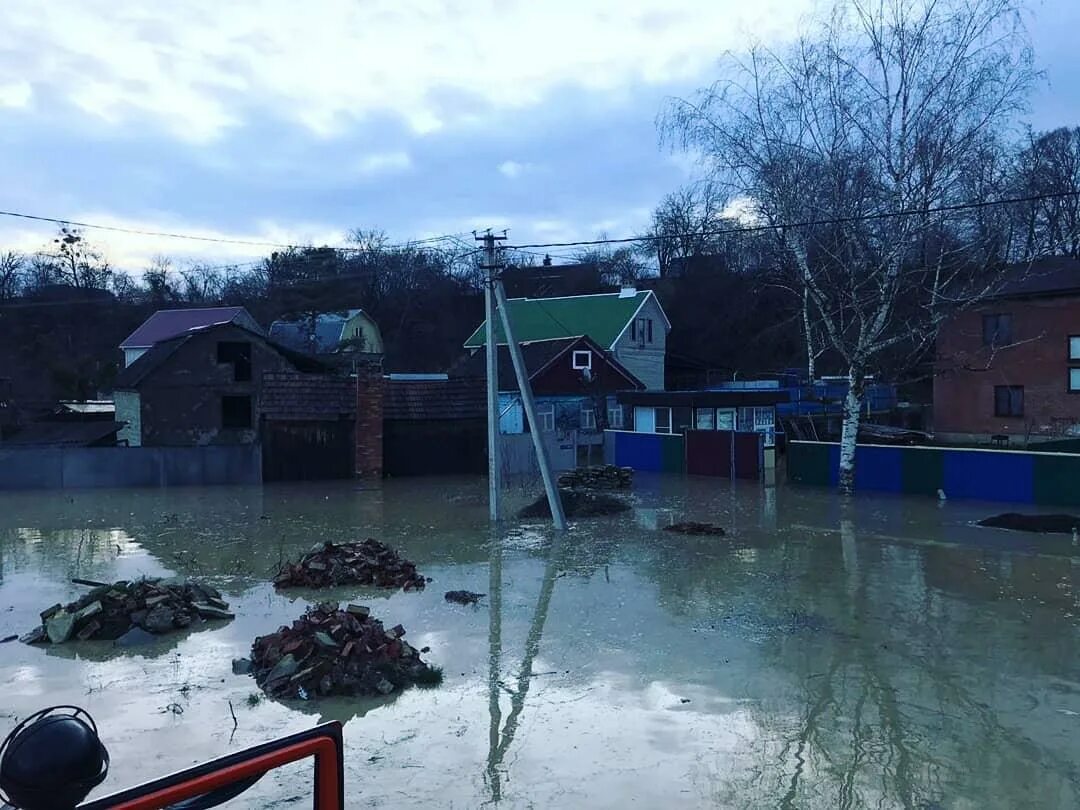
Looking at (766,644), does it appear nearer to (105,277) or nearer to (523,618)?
(523,618)

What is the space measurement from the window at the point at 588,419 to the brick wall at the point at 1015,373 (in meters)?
14.3

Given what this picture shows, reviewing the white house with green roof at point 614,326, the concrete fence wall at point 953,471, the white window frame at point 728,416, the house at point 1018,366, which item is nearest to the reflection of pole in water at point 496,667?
the concrete fence wall at point 953,471

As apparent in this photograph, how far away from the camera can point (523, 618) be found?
34.9 feet

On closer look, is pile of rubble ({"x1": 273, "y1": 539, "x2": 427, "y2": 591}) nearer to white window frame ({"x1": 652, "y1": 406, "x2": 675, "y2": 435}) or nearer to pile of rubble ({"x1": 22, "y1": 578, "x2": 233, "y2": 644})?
pile of rubble ({"x1": 22, "y1": 578, "x2": 233, "y2": 644})

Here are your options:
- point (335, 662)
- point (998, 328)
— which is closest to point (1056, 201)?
point (998, 328)

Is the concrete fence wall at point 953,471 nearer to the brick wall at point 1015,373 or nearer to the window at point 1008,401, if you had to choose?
the brick wall at point 1015,373

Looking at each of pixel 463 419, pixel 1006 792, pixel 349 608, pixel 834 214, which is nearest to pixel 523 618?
pixel 349 608

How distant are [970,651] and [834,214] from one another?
45.3 feet

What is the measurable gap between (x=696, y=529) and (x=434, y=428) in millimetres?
13452

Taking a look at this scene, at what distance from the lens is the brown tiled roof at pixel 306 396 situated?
87.2 ft

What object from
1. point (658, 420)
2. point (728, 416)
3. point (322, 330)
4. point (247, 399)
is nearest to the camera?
point (728, 416)

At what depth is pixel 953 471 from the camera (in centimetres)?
2170

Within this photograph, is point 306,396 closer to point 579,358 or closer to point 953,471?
point 579,358

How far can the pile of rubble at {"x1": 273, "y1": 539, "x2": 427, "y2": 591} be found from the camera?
40.6 feet
